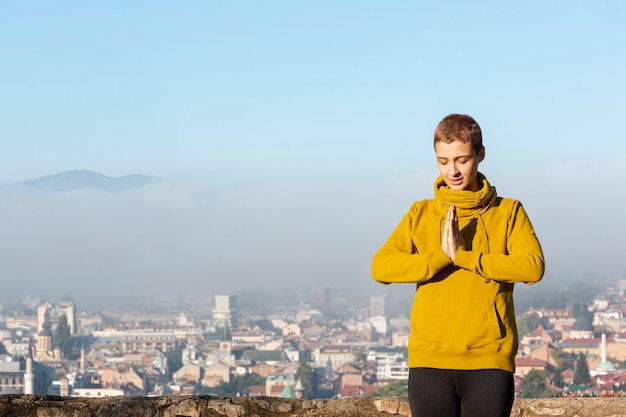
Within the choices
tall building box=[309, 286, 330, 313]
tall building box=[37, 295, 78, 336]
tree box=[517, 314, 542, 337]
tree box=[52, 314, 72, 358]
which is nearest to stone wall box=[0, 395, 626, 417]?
tree box=[517, 314, 542, 337]

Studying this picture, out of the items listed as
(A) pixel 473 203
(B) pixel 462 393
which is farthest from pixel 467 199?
(B) pixel 462 393

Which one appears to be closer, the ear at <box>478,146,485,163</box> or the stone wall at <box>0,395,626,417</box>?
the ear at <box>478,146,485,163</box>

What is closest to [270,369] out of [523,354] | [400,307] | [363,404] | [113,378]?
[113,378]

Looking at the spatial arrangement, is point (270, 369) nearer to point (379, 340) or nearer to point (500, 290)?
point (379, 340)

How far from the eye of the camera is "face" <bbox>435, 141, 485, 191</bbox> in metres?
2.03

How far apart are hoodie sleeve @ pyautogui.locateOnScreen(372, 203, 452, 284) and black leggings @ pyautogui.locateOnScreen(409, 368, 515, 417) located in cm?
17

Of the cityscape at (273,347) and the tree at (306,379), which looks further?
the tree at (306,379)

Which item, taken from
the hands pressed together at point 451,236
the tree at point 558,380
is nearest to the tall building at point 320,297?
the tree at point 558,380

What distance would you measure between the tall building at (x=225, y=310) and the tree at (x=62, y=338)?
24.0 m

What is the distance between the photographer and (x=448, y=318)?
2.01m

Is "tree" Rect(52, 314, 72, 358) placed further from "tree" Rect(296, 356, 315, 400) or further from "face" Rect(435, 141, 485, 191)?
"face" Rect(435, 141, 485, 191)

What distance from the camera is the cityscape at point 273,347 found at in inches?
2574

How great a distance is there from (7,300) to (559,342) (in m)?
80.8

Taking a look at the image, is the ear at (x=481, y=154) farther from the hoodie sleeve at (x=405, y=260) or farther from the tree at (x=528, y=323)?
the tree at (x=528, y=323)
